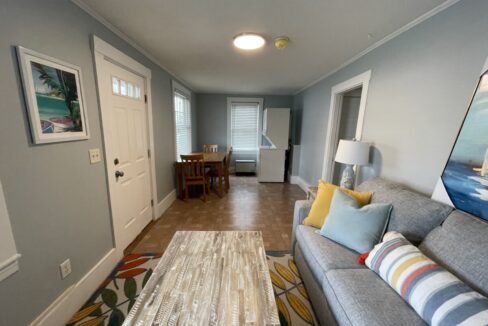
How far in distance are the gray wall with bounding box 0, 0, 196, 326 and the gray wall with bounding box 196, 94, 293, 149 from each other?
3.71 m

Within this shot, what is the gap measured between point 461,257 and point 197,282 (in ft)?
4.74

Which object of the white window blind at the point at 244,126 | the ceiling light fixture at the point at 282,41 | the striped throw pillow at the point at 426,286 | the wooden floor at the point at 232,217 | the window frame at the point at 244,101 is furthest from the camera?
the white window blind at the point at 244,126

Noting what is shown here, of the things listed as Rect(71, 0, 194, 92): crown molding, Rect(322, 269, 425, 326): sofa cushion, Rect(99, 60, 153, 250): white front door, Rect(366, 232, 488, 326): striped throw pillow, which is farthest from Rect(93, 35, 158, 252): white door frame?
Rect(366, 232, 488, 326): striped throw pillow

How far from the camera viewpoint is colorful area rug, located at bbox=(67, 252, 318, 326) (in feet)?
4.50

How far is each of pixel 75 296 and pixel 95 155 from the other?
1.11m

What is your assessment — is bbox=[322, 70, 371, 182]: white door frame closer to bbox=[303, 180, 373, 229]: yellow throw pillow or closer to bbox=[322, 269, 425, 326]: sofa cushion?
bbox=[303, 180, 373, 229]: yellow throw pillow

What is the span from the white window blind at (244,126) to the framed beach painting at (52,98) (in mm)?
4311

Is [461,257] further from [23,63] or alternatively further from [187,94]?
[187,94]

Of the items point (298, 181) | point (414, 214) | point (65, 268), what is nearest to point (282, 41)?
point (414, 214)

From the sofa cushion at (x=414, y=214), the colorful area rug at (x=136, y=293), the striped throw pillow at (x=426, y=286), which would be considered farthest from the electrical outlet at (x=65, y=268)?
the sofa cushion at (x=414, y=214)

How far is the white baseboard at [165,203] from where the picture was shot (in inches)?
114

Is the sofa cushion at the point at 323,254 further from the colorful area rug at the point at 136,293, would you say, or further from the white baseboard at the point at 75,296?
the white baseboard at the point at 75,296

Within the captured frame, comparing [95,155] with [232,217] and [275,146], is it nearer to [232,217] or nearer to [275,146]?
[232,217]

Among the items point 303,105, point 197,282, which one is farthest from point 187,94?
point 197,282
